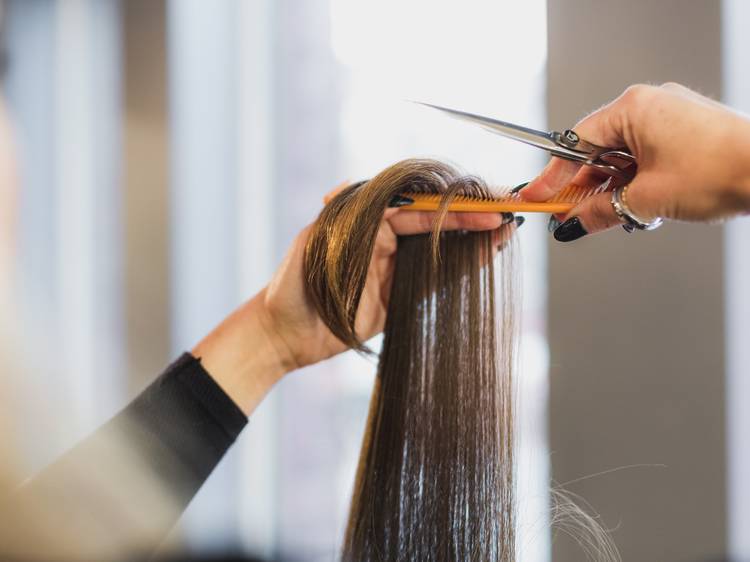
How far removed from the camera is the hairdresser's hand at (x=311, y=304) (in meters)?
0.78

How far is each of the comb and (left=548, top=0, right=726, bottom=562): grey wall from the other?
340 mm

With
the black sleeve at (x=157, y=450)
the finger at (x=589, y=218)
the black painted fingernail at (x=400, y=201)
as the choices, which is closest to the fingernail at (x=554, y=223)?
the finger at (x=589, y=218)

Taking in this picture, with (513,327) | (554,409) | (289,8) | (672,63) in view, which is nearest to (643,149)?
(513,327)

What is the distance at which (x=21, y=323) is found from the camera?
194cm

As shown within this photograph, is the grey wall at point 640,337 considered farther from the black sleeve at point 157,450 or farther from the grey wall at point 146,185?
the grey wall at point 146,185

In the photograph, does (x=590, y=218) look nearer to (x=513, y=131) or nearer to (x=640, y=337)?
(x=513, y=131)

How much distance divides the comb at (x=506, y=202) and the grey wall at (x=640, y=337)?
13.4 inches

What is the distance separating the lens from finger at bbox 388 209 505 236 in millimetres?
737

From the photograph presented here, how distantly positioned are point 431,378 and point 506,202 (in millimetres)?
222

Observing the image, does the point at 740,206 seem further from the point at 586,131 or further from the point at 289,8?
the point at 289,8

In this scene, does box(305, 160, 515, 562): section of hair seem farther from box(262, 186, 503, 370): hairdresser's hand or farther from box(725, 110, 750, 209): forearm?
box(725, 110, 750, 209): forearm

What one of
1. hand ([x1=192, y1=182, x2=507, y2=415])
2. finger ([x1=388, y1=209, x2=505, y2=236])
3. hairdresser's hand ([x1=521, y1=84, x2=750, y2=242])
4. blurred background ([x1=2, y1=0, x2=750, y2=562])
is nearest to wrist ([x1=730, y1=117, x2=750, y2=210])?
hairdresser's hand ([x1=521, y1=84, x2=750, y2=242])

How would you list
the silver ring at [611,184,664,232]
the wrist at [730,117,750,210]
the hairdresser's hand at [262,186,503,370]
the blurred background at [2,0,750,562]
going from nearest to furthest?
1. the wrist at [730,117,750,210]
2. the silver ring at [611,184,664,232]
3. the hairdresser's hand at [262,186,503,370]
4. the blurred background at [2,0,750,562]

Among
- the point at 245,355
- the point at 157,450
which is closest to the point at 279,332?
the point at 245,355
